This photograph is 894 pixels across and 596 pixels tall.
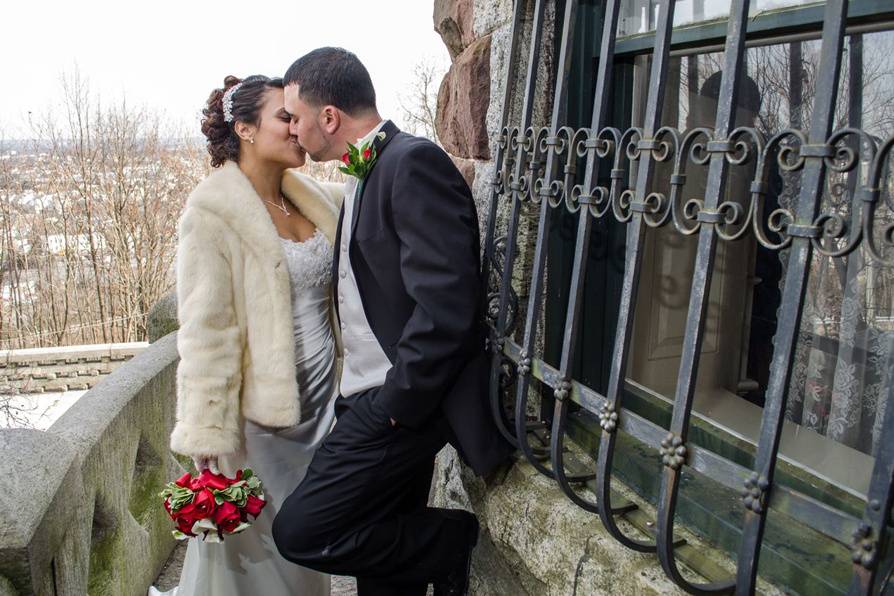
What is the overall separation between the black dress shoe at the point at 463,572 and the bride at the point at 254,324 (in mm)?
752

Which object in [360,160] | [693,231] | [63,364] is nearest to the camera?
[693,231]

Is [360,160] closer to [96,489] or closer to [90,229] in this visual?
[96,489]

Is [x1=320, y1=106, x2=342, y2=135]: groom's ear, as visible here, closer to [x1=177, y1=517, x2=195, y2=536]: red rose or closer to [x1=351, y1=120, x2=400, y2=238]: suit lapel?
[x1=351, y1=120, x2=400, y2=238]: suit lapel

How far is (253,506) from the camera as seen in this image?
8.49 feet

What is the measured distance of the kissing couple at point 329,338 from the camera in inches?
80.4

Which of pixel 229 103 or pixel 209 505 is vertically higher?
pixel 229 103

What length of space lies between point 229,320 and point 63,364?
15532 millimetres

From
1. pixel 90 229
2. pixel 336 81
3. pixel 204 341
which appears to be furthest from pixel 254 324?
pixel 90 229

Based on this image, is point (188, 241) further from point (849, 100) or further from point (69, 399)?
point (69, 399)

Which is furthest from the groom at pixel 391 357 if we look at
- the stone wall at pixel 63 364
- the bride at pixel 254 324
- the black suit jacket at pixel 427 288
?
the stone wall at pixel 63 364

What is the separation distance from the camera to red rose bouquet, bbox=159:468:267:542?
96.8 inches

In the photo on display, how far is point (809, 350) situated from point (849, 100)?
0.55 meters

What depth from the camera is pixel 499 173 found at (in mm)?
2105

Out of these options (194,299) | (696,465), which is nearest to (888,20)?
(696,465)
